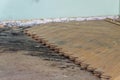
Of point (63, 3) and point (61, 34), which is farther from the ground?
point (63, 3)

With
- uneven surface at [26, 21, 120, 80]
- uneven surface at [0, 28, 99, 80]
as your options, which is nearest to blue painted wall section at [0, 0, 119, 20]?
uneven surface at [26, 21, 120, 80]

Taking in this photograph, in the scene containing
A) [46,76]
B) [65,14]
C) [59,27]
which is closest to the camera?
[46,76]

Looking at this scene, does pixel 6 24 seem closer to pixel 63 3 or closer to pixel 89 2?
pixel 63 3

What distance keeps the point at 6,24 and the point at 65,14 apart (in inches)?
46.5

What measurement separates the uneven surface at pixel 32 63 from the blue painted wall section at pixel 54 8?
110 cm

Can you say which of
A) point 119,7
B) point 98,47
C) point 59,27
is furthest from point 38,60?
point 119,7

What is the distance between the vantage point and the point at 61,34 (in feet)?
17.3

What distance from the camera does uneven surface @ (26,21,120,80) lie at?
3.87 metres

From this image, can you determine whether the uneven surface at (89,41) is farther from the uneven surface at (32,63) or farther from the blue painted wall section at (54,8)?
the blue painted wall section at (54,8)

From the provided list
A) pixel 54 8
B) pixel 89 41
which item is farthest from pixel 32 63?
pixel 54 8

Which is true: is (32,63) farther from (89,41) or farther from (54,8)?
(54,8)

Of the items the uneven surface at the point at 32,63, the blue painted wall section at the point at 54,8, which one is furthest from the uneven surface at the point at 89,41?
the blue painted wall section at the point at 54,8

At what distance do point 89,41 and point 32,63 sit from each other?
1.08m

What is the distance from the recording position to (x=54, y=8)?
21.5 ft
